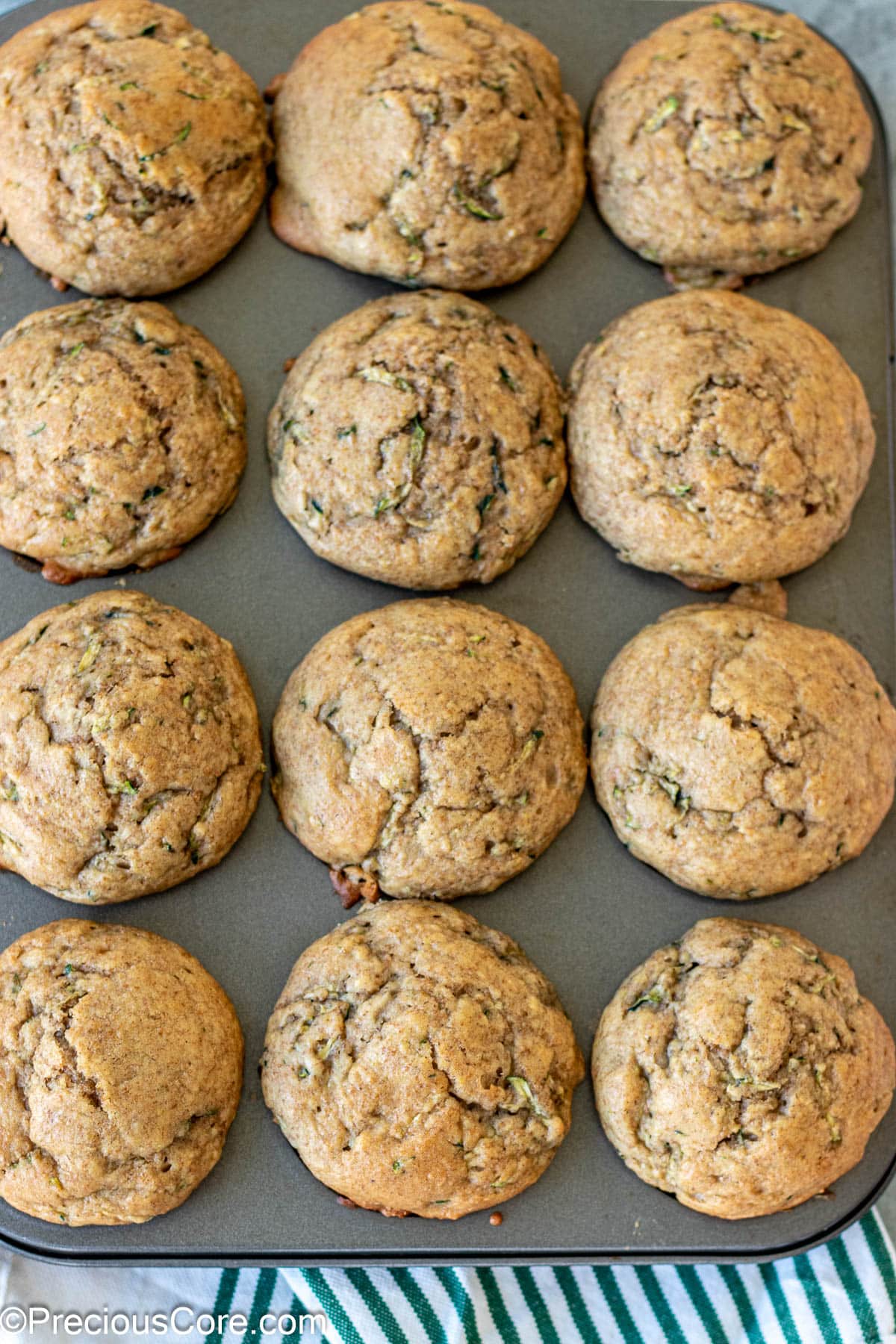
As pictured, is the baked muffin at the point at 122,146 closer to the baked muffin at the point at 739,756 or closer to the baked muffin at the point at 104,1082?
the baked muffin at the point at 739,756

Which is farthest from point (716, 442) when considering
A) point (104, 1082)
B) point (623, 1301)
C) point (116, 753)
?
point (623, 1301)

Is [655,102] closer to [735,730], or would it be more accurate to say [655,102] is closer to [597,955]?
[735,730]

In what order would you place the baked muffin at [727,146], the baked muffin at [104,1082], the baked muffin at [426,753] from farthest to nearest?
1. the baked muffin at [727,146]
2. the baked muffin at [426,753]
3. the baked muffin at [104,1082]

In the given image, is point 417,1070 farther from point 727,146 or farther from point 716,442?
point 727,146

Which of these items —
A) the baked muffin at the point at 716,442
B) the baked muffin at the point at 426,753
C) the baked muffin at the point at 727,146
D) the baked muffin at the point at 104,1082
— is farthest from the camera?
the baked muffin at the point at 727,146

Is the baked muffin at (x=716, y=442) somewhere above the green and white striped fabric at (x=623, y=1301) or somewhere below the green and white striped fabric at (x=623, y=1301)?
above

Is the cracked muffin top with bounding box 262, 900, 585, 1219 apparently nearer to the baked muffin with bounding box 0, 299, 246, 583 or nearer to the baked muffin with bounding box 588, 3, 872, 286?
the baked muffin with bounding box 0, 299, 246, 583

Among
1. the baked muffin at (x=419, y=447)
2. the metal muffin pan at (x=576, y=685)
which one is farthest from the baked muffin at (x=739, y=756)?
the baked muffin at (x=419, y=447)
